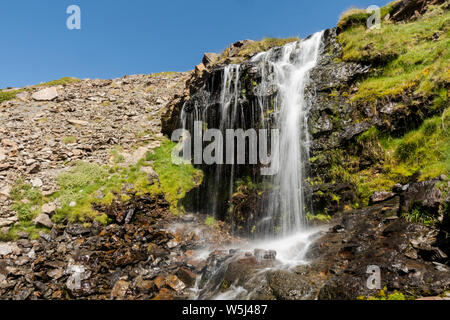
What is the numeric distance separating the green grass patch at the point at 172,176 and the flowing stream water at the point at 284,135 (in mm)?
1729

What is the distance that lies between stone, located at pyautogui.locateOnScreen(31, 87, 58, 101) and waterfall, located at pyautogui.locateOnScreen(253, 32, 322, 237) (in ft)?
73.3

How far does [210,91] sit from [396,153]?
10.4 metres

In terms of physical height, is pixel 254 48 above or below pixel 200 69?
above

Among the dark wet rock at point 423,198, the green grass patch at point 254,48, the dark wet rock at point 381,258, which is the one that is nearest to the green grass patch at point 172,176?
the green grass patch at point 254,48

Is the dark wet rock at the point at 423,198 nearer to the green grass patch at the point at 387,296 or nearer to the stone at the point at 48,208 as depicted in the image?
the green grass patch at the point at 387,296

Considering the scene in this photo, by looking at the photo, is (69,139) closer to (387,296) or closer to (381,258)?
(381,258)

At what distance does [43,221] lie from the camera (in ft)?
37.9

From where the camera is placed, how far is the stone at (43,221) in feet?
37.7

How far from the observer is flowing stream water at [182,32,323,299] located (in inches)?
375

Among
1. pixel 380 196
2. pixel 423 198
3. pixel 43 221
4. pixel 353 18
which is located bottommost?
pixel 43 221

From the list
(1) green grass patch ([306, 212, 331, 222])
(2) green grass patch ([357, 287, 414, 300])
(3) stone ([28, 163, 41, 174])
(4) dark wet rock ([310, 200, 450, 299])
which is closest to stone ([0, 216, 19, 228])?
(3) stone ([28, 163, 41, 174])

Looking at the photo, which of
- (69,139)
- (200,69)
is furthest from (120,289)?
(200,69)

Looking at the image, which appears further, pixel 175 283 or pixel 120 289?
pixel 120 289

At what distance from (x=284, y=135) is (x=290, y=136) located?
305 mm
